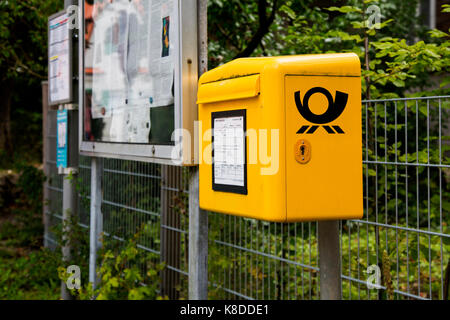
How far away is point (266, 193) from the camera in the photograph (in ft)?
8.25

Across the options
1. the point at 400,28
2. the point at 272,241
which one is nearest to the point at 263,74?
the point at 272,241

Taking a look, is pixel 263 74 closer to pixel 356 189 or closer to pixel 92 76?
pixel 356 189

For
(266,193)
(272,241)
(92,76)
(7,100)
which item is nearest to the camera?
(266,193)

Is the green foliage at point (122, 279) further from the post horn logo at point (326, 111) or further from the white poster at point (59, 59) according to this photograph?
the post horn logo at point (326, 111)

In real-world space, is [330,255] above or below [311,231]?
above

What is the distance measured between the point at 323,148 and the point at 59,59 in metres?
3.42

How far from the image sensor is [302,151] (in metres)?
2.49

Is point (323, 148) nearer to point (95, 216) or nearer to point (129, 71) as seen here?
point (129, 71)

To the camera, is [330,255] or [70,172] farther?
[70,172]

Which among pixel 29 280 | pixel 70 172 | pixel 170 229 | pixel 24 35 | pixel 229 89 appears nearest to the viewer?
pixel 229 89

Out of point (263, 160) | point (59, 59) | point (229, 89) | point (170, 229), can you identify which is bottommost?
point (170, 229)

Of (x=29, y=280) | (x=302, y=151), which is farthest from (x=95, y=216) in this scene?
(x=302, y=151)

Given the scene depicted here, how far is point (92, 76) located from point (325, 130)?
2621 mm

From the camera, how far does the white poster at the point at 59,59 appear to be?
516 centimetres
